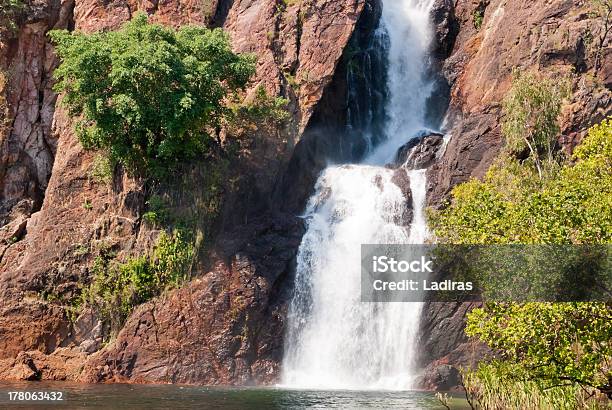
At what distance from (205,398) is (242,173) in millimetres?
14963

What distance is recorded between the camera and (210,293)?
34.4 m

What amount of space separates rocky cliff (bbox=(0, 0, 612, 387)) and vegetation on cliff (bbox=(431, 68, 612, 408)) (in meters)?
13.5

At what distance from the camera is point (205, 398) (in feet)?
84.8

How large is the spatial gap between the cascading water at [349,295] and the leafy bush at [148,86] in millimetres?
7597

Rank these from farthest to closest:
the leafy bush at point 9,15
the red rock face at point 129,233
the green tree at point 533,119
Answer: the leafy bush at point 9,15
the green tree at point 533,119
the red rock face at point 129,233

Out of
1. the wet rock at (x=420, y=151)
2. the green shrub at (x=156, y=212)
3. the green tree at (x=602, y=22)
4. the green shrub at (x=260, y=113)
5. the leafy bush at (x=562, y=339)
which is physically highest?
the green tree at (x=602, y=22)

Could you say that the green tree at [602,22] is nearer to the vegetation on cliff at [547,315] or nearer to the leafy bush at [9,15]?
the vegetation on cliff at [547,315]

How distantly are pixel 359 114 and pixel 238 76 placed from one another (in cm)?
1034

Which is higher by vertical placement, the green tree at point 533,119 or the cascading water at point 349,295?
the green tree at point 533,119

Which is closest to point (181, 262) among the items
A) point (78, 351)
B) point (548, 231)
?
point (78, 351)

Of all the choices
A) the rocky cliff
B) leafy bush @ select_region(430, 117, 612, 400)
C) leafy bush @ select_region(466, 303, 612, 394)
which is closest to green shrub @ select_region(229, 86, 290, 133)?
Answer: the rocky cliff

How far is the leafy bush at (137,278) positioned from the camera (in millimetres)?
35000

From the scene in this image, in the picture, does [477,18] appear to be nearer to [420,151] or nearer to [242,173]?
[420,151]

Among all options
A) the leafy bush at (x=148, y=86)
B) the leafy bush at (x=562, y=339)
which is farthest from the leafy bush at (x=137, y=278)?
the leafy bush at (x=562, y=339)
